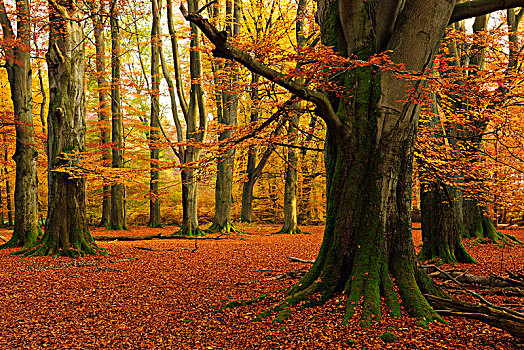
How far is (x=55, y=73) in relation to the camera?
8.36 metres

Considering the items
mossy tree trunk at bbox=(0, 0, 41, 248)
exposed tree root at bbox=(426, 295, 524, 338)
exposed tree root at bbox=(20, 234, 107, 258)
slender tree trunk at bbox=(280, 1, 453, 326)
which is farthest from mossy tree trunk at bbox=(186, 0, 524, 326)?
mossy tree trunk at bbox=(0, 0, 41, 248)

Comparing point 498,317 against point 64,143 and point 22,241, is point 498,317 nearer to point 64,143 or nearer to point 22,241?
point 64,143

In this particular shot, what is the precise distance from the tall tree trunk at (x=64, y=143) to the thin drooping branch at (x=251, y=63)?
640cm

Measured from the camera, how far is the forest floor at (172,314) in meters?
3.20

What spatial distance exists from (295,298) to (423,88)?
2696 millimetres

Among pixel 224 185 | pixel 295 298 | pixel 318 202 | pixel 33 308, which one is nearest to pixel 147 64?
pixel 224 185

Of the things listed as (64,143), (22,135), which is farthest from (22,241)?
(64,143)

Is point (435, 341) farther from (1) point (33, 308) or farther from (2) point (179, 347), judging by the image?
(1) point (33, 308)

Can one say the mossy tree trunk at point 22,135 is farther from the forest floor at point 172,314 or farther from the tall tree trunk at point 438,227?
the tall tree trunk at point 438,227

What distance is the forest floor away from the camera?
3197 millimetres

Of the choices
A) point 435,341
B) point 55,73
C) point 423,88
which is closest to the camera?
point 435,341

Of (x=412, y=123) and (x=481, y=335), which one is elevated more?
(x=412, y=123)

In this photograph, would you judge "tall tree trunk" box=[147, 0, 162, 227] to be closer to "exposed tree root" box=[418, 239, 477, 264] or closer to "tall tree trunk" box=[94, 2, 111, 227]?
"tall tree trunk" box=[94, 2, 111, 227]

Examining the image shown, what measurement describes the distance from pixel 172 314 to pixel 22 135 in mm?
8202
